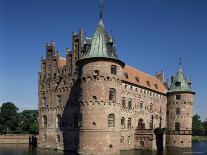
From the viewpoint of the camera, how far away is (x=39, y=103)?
181 ft

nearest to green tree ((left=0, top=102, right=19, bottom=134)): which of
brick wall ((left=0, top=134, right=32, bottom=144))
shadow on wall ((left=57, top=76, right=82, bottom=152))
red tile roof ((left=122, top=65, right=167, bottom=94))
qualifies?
brick wall ((left=0, top=134, right=32, bottom=144))

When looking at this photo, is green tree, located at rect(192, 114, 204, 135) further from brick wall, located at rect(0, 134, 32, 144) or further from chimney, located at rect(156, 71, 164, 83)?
brick wall, located at rect(0, 134, 32, 144)

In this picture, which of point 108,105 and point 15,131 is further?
point 15,131

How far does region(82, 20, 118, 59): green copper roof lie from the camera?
4078 centimetres

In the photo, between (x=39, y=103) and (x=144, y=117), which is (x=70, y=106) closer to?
(x=39, y=103)

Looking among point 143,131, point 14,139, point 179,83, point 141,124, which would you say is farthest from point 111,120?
point 14,139

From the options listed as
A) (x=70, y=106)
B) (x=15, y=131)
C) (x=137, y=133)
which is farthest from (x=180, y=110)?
(x=15, y=131)

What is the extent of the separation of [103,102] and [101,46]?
7262mm

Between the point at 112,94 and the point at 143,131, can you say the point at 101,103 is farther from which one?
the point at 143,131

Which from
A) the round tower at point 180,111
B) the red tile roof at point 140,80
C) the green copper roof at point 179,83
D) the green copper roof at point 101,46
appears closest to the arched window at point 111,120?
the green copper roof at point 101,46

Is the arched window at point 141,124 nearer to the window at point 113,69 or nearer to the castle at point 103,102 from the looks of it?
the castle at point 103,102

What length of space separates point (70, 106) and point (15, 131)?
1263 inches

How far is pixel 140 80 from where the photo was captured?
184ft

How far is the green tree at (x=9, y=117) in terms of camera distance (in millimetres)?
77125
